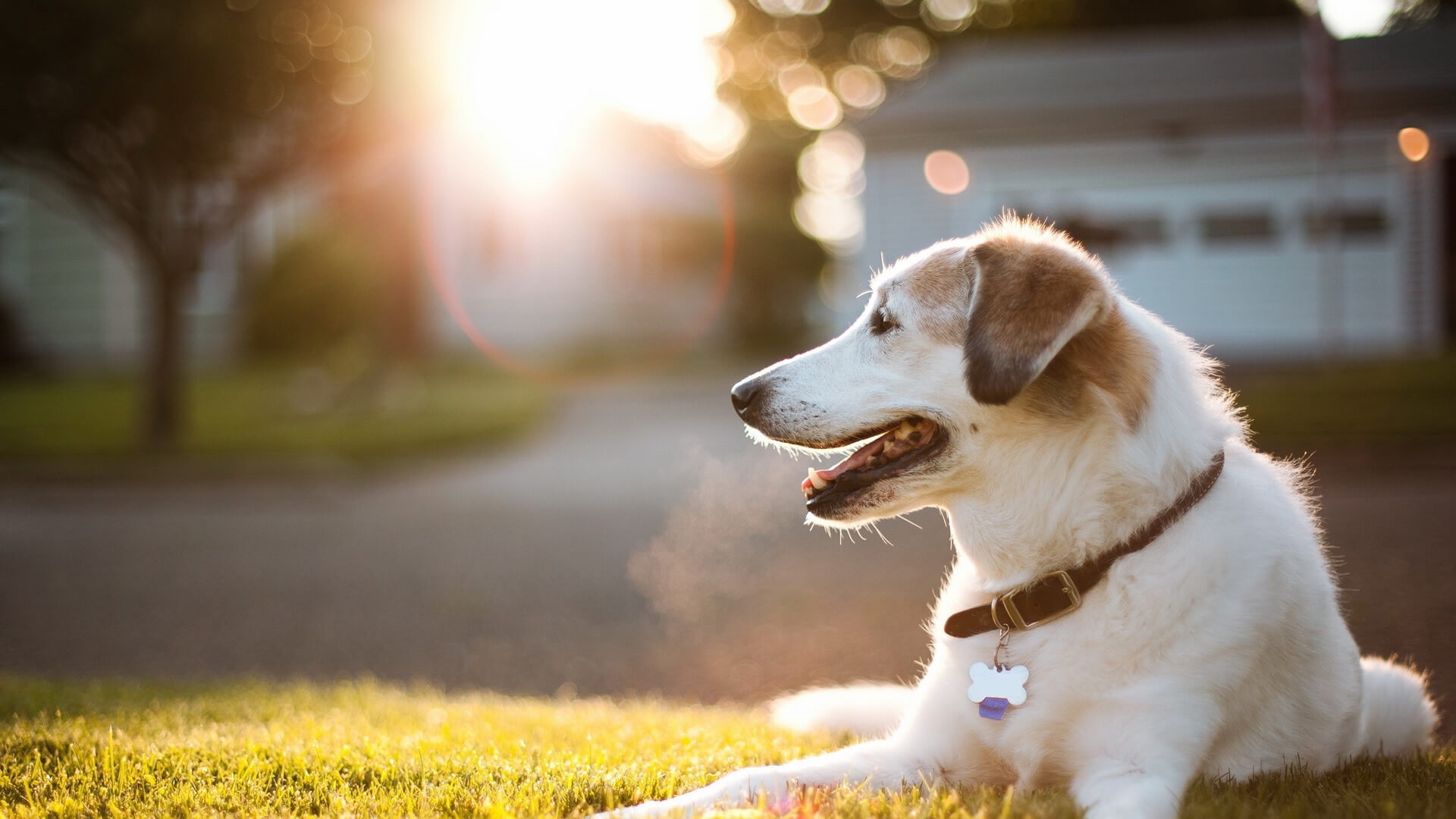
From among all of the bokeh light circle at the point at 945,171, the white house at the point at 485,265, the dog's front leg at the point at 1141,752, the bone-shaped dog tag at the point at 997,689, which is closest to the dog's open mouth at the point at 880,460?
the bone-shaped dog tag at the point at 997,689

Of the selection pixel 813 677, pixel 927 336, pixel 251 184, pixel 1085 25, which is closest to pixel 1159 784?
pixel 927 336

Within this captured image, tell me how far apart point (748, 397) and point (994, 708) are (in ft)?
3.43

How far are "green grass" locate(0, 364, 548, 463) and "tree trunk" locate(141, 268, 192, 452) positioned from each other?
0.25 m

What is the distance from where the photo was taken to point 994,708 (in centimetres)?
261

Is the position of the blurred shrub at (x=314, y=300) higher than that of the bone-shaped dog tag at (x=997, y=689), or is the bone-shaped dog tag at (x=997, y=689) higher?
the blurred shrub at (x=314, y=300)

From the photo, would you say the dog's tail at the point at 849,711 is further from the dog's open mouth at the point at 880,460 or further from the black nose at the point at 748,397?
the black nose at the point at 748,397

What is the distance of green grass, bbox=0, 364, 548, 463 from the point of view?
12867mm

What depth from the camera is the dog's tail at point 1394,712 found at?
313cm

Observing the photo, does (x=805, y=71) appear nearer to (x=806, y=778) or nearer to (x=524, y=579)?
(x=524, y=579)

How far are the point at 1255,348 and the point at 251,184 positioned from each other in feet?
50.3

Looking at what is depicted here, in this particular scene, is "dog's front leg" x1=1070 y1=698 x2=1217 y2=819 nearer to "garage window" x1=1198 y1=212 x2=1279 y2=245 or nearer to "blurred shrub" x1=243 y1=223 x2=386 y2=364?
"garage window" x1=1198 y1=212 x2=1279 y2=245

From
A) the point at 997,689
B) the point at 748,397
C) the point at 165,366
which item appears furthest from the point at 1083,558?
the point at 165,366

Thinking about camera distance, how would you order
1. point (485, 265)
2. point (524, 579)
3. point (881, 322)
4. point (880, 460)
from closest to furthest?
point (880, 460)
point (881, 322)
point (524, 579)
point (485, 265)

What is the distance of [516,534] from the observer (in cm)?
920
